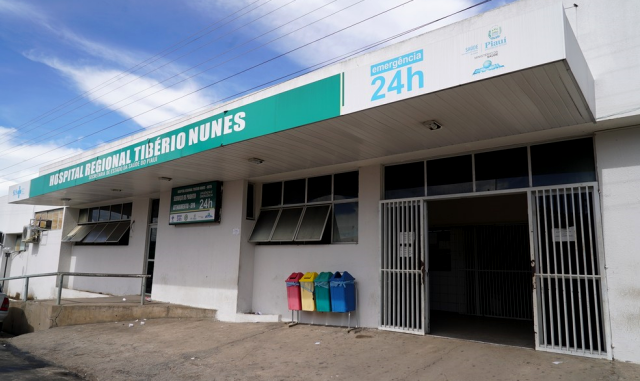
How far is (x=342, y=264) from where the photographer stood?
9.63 m

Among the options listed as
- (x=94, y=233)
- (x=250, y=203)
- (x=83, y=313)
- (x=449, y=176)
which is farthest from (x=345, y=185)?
(x=94, y=233)

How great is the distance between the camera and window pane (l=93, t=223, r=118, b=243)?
16.4 metres

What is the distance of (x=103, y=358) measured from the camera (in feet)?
26.6

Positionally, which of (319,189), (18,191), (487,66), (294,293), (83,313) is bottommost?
(83,313)

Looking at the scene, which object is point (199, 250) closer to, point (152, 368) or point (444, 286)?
point (152, 368)

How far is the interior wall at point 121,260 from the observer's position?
15.1 meters

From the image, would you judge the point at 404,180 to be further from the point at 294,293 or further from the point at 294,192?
the point at 294,293

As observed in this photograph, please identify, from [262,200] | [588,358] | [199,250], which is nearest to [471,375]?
[588,358]

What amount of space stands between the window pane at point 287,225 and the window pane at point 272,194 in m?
0.44

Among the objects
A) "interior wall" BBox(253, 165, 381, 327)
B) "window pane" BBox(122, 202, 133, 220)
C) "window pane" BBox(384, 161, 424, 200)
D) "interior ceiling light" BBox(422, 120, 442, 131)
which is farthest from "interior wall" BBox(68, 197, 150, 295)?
"interior ceiling light" BBox(422, 120, 442, 131)

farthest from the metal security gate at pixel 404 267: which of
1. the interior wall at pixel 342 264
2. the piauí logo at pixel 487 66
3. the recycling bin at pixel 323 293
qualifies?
the piauí logo at pixel 487 66

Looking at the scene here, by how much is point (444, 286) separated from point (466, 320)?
6.60ft

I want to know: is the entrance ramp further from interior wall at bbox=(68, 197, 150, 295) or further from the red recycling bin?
interior wall at bbox=(68, 197, 150, 295)

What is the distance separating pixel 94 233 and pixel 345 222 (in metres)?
11.9
